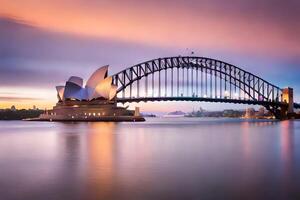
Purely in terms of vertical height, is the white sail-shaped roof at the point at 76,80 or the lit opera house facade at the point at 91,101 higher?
the white sail-shaped roof at the point at 76,80

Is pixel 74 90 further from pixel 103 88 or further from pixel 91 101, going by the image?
pixel 103 88

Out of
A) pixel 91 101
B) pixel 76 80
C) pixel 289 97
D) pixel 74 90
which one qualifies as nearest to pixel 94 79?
pixel 76 80

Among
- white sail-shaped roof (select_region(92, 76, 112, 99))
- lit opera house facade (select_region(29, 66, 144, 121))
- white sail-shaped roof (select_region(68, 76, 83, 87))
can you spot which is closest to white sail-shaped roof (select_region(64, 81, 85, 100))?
lit opera house facade (select_region(29, 66, 144, 121))

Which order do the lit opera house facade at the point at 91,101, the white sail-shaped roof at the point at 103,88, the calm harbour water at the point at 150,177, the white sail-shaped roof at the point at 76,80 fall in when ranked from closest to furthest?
1. the calm harbour water at the point at 150,177
2. the white sail-shaped roof at the point at 103,88
3. the lit opera house facade at the point at 91,101
4. the white sail-shaped roof at the point at 76,80

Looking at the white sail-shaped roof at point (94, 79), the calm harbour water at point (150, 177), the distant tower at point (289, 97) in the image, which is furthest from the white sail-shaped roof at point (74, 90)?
the calm harbour water at point (150, 177)

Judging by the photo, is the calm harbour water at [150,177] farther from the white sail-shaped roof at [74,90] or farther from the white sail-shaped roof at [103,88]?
the white sail-shaped roof at [74,90]

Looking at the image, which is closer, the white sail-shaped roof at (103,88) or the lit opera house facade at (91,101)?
the white sail-shaped roof at (103,88)

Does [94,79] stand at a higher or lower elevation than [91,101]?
higher

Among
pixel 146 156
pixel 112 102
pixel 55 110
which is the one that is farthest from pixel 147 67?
pixel 146 156
